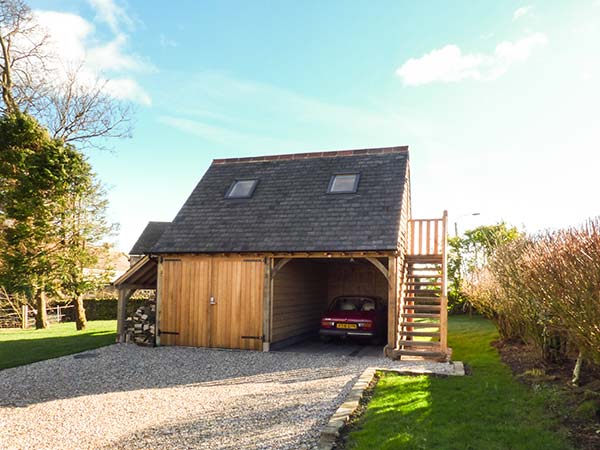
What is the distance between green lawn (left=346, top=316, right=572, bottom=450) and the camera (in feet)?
16.8

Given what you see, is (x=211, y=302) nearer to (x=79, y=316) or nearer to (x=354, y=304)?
(x=354, y=304)

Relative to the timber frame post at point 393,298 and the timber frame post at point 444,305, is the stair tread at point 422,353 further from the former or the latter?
the timber frame post at point 393,298

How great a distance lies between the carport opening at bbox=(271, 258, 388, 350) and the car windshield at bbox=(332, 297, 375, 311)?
837 millimetres

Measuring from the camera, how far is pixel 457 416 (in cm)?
612

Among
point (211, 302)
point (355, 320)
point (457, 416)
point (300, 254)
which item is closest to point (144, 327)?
point (211, 302)

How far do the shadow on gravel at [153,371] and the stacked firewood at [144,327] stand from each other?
92cm

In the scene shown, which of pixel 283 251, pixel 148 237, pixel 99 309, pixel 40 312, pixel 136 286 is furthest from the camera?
pixel 148 237

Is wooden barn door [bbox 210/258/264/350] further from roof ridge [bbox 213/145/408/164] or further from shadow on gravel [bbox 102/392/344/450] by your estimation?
shadow on gravel [bbox 102/392/344/450]

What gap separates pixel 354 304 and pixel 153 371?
638 centimetres

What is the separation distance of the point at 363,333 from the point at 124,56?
10630 mm

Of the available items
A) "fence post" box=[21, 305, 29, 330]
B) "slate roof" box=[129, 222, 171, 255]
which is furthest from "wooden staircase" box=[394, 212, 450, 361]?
"slate roof" box=[129, 222, 171, 255]

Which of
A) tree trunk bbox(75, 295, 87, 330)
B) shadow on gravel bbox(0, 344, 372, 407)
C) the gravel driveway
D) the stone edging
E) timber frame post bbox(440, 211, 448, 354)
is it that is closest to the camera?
the stone edging

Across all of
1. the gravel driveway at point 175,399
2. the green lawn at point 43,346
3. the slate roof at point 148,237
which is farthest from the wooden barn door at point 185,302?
the slate roof at point 148,237

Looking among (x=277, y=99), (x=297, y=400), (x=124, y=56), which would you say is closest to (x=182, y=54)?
(x=124, y=56)
